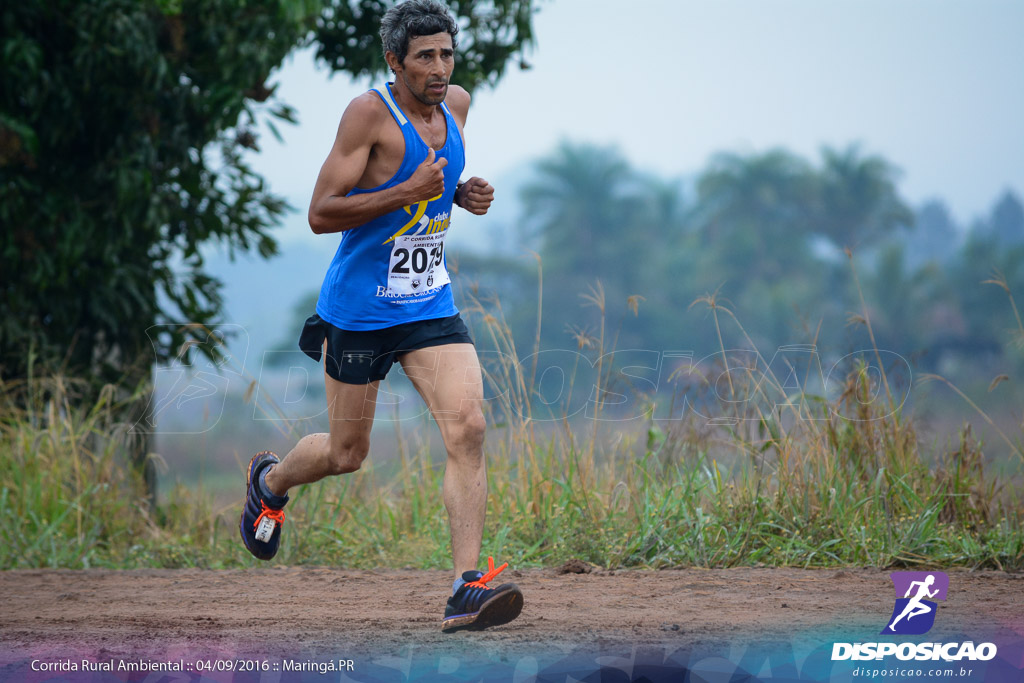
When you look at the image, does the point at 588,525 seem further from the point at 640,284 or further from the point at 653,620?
the point at 640,284

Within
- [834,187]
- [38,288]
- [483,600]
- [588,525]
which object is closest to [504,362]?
[588,525]

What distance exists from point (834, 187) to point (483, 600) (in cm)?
6118

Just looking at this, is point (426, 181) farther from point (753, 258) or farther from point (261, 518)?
point (753, 258)

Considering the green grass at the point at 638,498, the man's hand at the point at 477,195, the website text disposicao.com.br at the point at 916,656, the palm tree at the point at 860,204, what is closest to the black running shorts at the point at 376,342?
the man's hand at the point at 477,195

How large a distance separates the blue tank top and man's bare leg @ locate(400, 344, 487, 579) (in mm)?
209

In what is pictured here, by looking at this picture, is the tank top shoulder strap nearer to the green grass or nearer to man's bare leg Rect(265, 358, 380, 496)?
man's bare leg Rect(265, 358, 380, 496)

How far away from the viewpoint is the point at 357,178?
3600 mm

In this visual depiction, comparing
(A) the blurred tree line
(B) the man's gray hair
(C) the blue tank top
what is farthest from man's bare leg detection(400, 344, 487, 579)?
(A) the blurred tree line

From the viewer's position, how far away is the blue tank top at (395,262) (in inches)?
146

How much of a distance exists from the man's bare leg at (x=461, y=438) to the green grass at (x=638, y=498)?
1405 mm

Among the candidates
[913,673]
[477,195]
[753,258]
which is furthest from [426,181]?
[753,258]

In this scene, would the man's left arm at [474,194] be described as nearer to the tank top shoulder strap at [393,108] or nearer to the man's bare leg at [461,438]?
the tank top shoulder strap at [393,108]

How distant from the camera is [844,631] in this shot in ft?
11.7

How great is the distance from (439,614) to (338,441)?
759 mm
